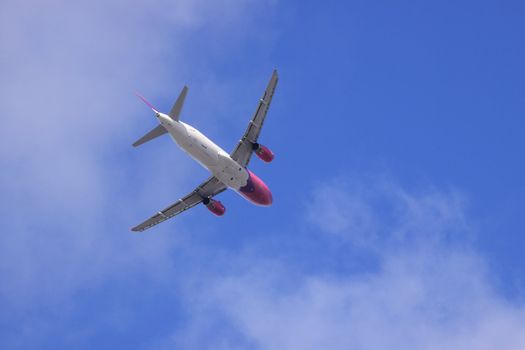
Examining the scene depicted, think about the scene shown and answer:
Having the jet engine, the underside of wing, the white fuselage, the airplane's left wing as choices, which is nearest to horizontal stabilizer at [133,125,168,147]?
the white fuselage

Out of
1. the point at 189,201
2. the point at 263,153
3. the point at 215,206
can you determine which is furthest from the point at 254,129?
the point at 189,201

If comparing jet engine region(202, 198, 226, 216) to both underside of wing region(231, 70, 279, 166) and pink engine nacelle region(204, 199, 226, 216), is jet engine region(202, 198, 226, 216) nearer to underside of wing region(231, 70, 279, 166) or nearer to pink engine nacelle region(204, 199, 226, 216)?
pink engine nacelle region(204, 199, 226, 216)

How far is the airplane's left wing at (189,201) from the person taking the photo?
10306cm

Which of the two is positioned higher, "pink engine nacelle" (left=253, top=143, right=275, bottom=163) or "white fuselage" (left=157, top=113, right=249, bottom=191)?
"pink engine nacelle" (left=253, top=143, right=275, bottom=163)

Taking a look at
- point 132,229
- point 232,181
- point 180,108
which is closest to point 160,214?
point 132,229

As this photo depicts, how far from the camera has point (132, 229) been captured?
106875 mm

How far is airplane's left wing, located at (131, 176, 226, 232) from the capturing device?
338 ft

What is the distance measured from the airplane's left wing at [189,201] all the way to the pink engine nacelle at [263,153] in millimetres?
7656

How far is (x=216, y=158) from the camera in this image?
9312cm

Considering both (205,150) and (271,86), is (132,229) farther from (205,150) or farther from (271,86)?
(271,86)

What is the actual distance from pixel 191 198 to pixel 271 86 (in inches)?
781

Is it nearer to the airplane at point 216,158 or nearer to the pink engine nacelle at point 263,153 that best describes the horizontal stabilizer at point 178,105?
the airplane at point 216,158

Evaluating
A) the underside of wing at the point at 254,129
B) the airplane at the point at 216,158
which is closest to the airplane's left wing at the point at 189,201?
the airplane at the point at 216,158

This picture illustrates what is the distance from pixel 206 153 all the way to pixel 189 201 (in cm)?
1469
